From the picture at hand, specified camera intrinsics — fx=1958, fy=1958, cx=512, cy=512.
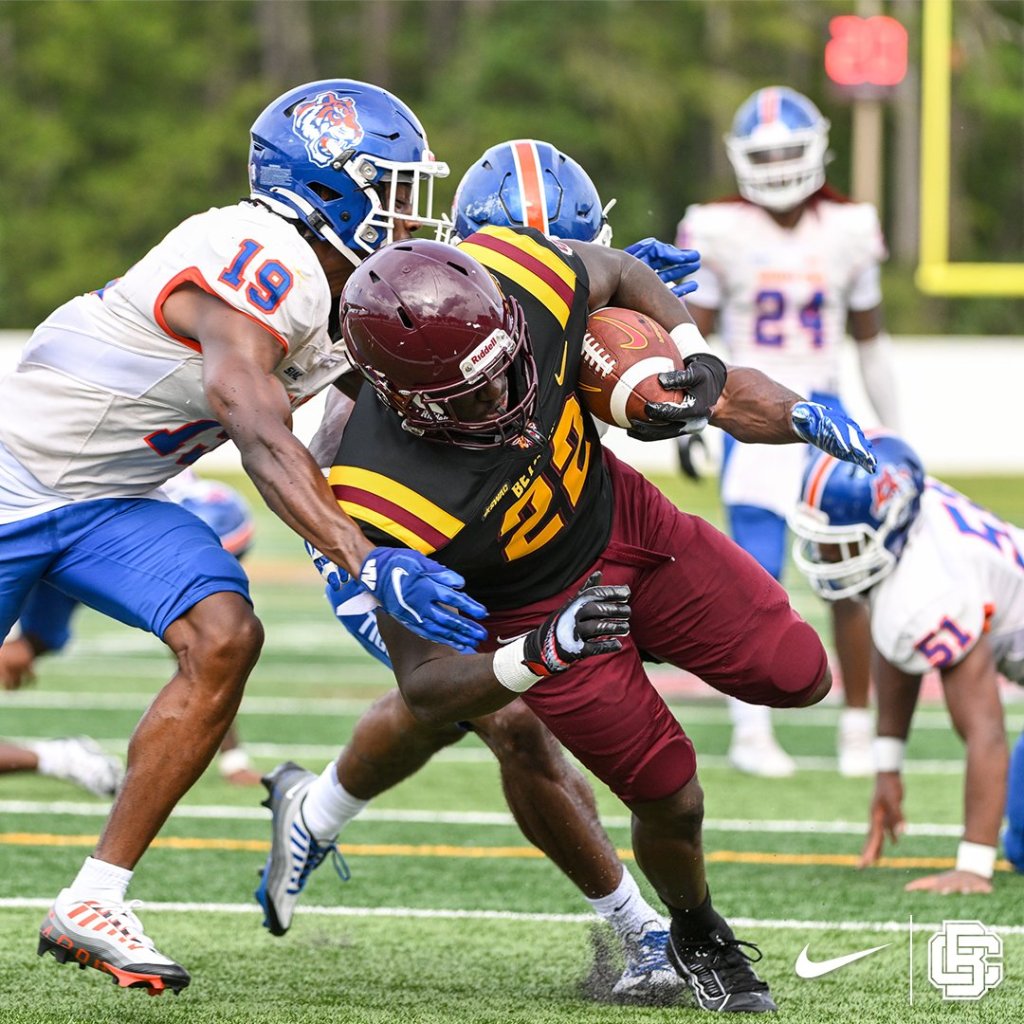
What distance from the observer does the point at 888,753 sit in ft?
16.0

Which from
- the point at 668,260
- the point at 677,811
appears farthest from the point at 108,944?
the point at 668,260

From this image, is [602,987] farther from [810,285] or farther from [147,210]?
[147,210]

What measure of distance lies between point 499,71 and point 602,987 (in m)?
25.1

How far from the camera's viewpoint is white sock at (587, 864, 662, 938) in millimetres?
4055

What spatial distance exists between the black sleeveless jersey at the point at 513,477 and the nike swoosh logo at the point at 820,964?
0.96m

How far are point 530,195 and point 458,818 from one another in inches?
93.0

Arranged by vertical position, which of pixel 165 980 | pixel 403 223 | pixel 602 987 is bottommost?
pixel 602 987

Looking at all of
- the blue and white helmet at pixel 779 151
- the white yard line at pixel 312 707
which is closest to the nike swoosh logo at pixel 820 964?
the white yard line at pixel 312 707

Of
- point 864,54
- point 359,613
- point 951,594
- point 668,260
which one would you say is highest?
point 864,54

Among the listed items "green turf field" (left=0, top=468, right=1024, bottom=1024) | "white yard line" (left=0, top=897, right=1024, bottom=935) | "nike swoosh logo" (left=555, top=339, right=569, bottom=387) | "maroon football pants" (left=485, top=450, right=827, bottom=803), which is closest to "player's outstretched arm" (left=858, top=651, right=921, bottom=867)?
"green turf field" (left=0, top=468, right=1024, bottom=1024)

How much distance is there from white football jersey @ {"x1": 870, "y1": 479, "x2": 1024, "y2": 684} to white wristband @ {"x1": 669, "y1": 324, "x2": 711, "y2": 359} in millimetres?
1275

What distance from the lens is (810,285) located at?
706cm

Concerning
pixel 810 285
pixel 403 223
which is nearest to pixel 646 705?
pixel 403 223

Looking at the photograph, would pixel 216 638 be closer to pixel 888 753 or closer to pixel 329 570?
pixel 329 570
